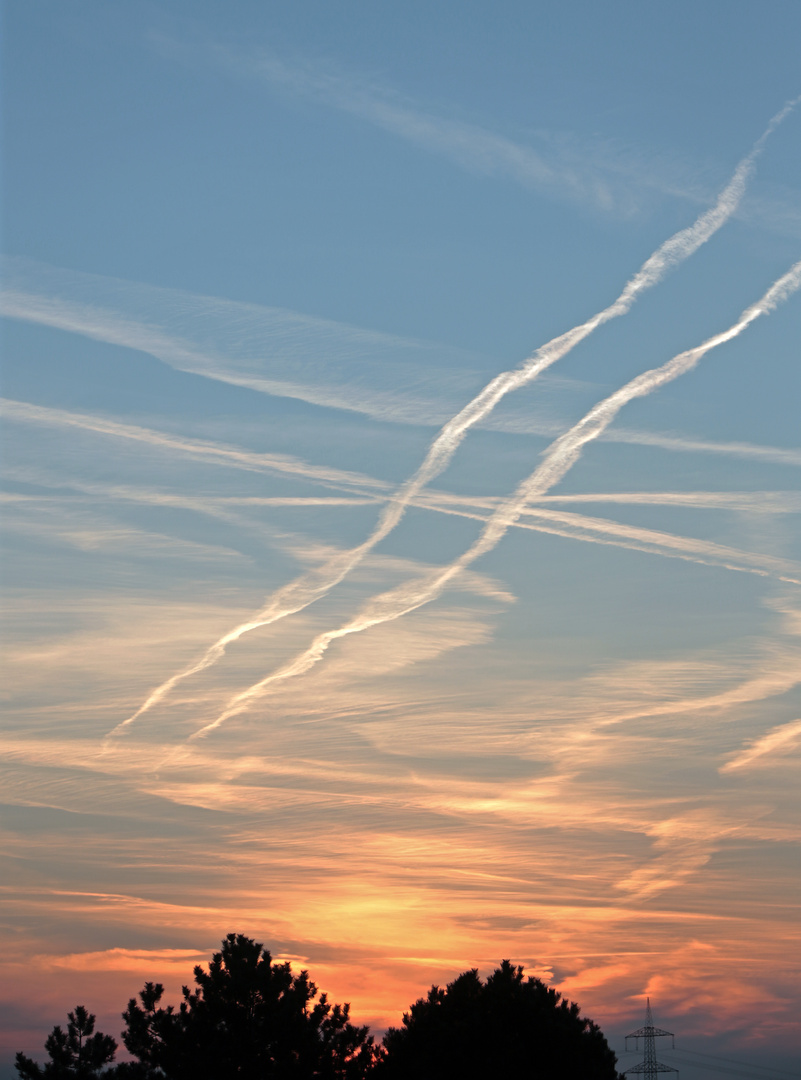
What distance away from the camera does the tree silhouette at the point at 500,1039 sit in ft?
197

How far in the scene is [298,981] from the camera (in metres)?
70.7

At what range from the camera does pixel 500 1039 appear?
200 ft

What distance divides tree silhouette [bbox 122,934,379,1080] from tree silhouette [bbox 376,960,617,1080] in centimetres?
441

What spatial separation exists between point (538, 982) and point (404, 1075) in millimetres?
9311

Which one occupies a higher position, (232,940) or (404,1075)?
(232,940)

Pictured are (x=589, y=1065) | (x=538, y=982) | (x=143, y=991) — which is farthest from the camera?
(x=143, y=991)

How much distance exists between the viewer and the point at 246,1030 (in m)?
67.8

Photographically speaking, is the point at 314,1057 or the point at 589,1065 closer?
the point at 589,1065

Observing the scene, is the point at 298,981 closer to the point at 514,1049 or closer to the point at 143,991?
the point at 143,991

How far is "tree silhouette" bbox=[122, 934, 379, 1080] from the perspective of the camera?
66.1 meters

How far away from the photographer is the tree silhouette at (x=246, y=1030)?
2601 inches

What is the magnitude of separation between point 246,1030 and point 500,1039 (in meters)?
16.6

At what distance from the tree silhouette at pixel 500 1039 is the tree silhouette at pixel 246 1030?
441cm

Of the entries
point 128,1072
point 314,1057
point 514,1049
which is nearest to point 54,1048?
point 128,1072
